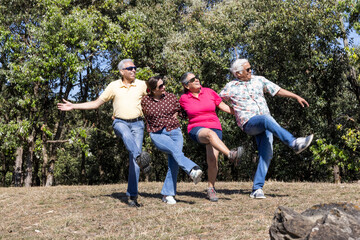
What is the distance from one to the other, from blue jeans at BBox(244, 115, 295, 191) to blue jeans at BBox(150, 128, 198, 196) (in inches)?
50.2

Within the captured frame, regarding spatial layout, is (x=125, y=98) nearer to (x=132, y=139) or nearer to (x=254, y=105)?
(x=132, y=139)

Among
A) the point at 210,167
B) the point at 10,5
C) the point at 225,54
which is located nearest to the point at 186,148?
the point at 225,54

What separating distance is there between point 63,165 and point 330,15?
30446 mm

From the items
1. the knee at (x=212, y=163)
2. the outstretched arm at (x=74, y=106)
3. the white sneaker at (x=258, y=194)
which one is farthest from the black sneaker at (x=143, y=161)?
the white sneaker at (x=258, y=194)

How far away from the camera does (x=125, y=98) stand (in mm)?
6727

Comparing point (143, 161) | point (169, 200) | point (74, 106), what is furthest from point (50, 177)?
point (143, 161)

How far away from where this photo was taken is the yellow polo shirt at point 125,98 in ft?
22.0

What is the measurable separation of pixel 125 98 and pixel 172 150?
1.23 m

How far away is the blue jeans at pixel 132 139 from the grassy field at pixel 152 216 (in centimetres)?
46

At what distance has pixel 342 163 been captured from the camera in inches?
668

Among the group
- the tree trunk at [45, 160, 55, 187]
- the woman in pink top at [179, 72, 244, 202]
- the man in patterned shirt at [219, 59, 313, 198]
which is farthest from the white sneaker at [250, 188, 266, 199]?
the tree trunk at [45, 160, 55, 187]

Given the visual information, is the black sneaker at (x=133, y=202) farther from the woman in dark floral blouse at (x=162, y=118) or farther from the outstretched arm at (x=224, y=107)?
the outstretched arm at (x=224, y=107)

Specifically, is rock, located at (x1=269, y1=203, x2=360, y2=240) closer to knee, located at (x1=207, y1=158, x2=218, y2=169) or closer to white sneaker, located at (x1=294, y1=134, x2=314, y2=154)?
white sneaker, located at (x1=294, y1=134, x2=314, y2=154)

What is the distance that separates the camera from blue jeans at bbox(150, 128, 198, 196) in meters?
6.31
